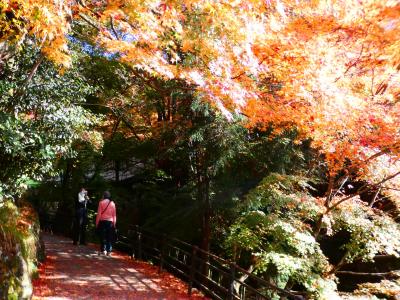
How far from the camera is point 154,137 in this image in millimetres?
12523

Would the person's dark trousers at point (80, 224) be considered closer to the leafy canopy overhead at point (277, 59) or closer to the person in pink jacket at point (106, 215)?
the person in pink jacket at point (106, 215)

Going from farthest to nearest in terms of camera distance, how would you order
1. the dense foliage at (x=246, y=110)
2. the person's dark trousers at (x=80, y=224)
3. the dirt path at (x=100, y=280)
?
the person's dark trousers at (x=80, y=224)
the dirt path at (x=100, y=280)
the dense foliage at (x=246, y=110)

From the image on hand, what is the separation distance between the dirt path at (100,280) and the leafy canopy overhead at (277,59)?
13.7 ft

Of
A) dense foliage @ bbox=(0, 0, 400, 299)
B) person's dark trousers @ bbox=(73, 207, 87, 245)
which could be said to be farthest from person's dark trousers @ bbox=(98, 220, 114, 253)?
dense foliage @ bbox=(0, 0, 400, 299)

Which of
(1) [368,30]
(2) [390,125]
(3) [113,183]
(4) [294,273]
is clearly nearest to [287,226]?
(4) [294,273]

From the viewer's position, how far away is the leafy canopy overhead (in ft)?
22.0

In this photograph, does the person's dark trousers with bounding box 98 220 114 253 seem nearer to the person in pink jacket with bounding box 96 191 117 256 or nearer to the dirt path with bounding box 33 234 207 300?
the person in pink jacket with bounding box 96 191 117 256

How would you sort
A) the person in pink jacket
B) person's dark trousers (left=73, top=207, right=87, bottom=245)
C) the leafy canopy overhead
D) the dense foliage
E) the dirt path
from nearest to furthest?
1. the leafy canopy overhead
2. the dense foliage
3. the dirt path
4. the person in pink jacket
5. person's dark trousers (left=73, top=207, right=87, bottom=245)

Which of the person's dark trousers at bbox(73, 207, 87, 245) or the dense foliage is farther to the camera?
the person's dark trousers at bbox(73, 207, 87, 245)

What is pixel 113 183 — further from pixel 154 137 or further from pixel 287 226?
pixel 287 226

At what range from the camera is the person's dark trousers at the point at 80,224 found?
11.8m

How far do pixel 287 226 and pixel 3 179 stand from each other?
6.21m

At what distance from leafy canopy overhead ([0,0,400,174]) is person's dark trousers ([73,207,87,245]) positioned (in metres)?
5.77

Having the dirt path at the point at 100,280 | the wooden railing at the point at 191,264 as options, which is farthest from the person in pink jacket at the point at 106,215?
the wooden railing at the point at 191,264
